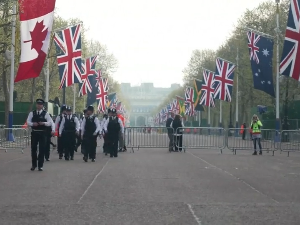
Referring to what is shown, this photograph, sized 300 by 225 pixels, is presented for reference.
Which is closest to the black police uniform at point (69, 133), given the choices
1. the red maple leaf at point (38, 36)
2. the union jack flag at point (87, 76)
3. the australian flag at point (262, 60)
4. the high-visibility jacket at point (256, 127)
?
the red maple leaf at point (38, 36)

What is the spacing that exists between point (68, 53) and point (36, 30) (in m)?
9.92

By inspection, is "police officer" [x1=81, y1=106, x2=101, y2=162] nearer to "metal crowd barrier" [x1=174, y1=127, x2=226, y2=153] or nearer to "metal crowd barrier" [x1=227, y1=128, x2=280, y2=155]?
"metal crowd barrier" [x1=174, y1=127, x2=226, y2=153]

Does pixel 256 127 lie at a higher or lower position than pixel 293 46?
lower

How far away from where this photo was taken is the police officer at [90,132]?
62.3 feet

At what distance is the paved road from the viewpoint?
771cm

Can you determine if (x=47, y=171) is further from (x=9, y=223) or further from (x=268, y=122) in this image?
(x=268, y=122)

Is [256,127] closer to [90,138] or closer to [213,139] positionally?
[213,139]

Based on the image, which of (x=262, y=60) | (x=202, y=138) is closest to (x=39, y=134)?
(x=202, y=138)

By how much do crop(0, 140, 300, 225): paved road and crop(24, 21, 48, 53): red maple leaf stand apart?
754 cm

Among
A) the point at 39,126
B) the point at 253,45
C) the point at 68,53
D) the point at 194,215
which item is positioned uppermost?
the point at 253,45

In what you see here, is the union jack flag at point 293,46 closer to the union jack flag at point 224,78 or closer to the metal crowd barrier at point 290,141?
the metal crowd barrier at point 290,141

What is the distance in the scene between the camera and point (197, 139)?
27.1m

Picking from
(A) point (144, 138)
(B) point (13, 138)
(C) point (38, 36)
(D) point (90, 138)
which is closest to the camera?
(D) point (90, 138)

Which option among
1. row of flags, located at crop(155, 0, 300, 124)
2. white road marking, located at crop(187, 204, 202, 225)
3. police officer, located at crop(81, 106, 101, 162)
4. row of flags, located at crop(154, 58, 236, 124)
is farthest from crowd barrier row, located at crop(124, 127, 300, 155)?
white road marking, located at crop(187, 204, 202, 225)
